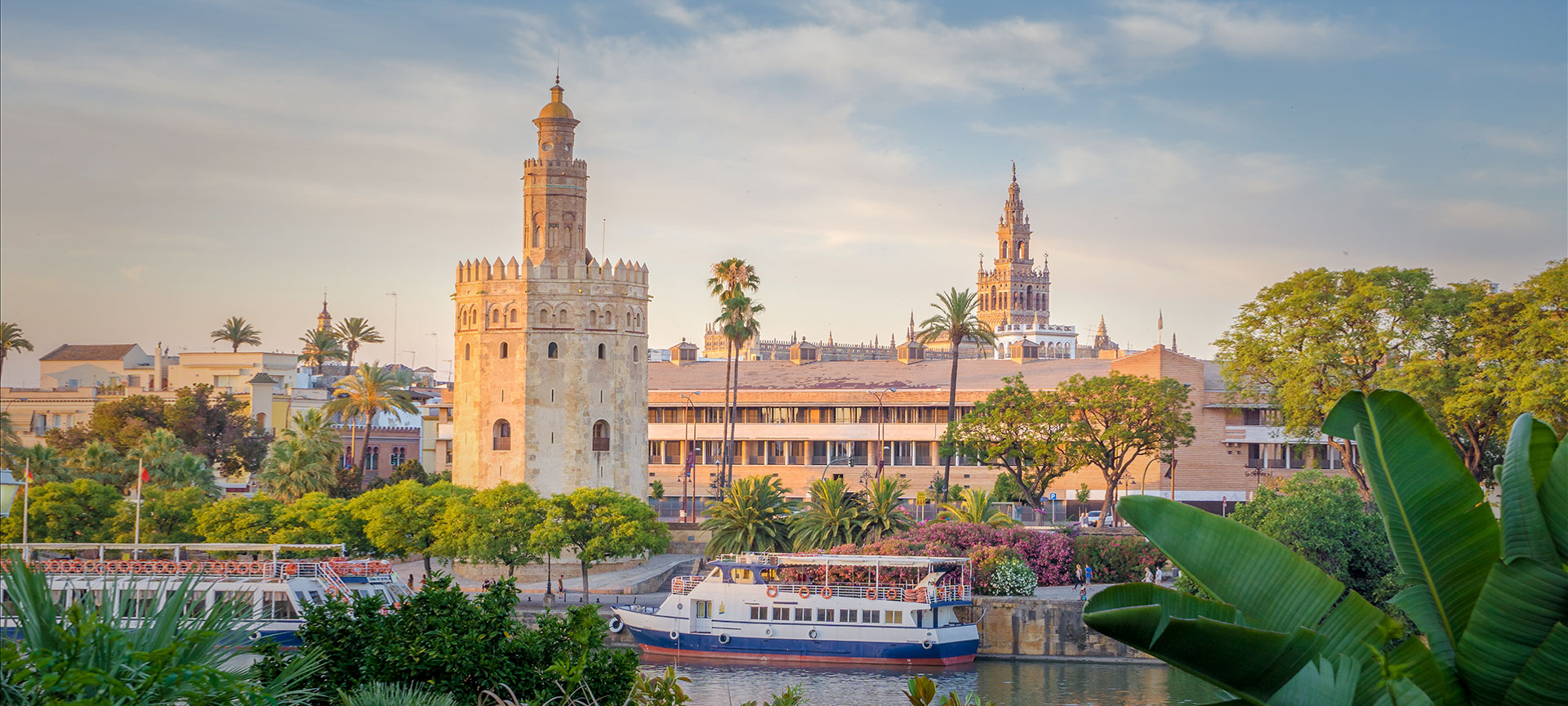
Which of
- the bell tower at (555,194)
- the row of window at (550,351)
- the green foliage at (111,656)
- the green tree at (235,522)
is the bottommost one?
the green tree at (235,522)

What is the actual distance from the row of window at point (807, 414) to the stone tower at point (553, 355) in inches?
666

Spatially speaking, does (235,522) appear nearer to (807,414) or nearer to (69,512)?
(69,512)

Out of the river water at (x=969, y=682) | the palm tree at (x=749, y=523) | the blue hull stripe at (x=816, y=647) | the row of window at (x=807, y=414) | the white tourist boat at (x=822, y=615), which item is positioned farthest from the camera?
the row of window at (x=807, y=414)

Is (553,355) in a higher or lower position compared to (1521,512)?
higher

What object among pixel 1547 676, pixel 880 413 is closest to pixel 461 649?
pixel 1547 676

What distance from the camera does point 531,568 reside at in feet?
188

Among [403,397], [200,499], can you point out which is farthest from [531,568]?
[403,397]

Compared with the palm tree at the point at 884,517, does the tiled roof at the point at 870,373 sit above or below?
above

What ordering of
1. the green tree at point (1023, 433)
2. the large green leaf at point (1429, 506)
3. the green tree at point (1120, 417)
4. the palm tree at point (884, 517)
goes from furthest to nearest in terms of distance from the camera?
the green tree at point (1023, 433)
the green tree at point (1120, 417)
the palm tree at point (884, 517)
the large green leaf at point (1429, 506)

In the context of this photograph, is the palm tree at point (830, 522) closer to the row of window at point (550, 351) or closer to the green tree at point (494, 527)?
the green tree at point (494, 527)

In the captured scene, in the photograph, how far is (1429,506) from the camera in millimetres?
8211

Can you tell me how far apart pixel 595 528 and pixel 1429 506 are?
44627 millimetres

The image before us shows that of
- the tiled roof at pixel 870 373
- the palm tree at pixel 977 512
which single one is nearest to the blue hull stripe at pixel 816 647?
the palm tree at pixel 977 512

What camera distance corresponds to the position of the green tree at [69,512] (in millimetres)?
49188
